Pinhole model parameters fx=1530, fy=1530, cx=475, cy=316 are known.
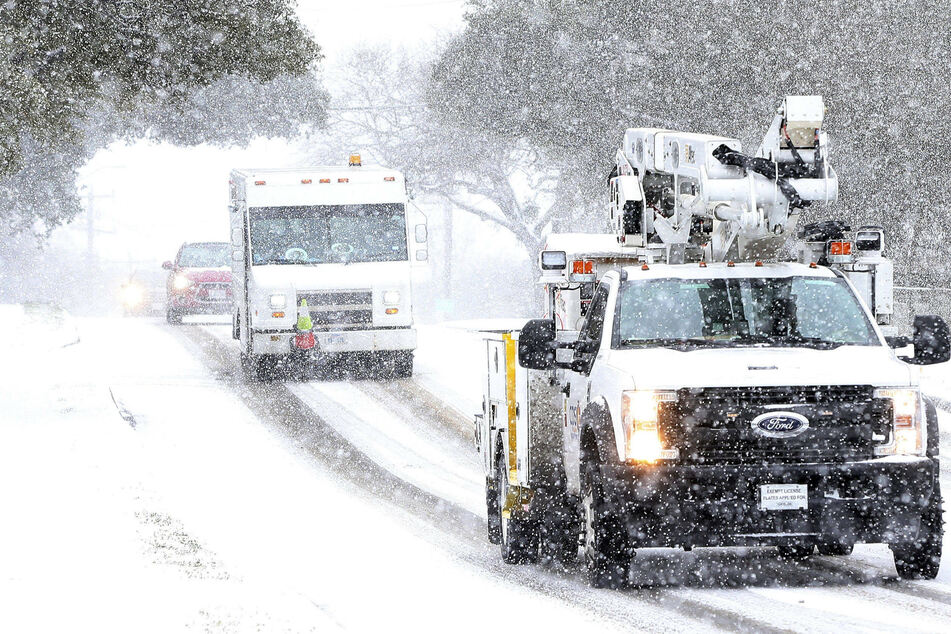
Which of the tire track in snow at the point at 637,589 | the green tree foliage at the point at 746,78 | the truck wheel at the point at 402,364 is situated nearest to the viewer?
the tire track in snow at the point at 637,589

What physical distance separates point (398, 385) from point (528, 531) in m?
12.5

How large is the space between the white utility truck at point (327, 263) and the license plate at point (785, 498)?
14707 mm

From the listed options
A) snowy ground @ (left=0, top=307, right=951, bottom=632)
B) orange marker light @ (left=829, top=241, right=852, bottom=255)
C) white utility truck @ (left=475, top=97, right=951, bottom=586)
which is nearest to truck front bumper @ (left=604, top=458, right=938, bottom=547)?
white utility truck @ (left=475, top=97, right=951, bottom=586)

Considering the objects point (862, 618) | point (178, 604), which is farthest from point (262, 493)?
point (862, 618)

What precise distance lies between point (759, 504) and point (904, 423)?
3.20 feet

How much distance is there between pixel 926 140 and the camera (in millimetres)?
29656

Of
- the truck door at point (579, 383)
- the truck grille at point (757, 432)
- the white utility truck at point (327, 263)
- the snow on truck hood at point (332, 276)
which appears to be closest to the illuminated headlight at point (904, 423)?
the truck grille at point (757, 432)

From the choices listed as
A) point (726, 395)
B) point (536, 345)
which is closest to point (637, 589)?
point (726, 395)

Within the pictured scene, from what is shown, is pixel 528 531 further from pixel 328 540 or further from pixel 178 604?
pixel 178 604

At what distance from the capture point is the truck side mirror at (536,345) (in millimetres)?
9289

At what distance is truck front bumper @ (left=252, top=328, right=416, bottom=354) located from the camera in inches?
892

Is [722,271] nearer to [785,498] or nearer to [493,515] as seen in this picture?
[785,498]

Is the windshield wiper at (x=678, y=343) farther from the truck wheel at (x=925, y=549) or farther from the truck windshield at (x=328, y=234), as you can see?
the truck windshield at (x=328, y=234)

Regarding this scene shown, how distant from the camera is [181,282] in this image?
3441 centimetres
